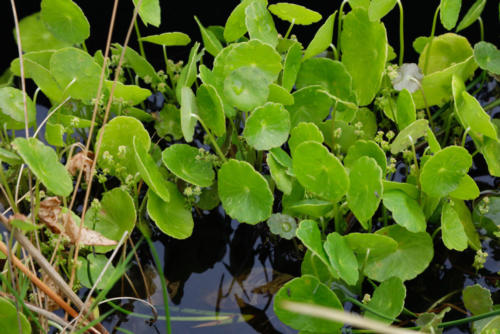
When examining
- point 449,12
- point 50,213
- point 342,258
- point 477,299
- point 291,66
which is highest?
point 449,12

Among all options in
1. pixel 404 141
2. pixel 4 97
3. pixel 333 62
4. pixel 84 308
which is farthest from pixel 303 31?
pixel 84 308

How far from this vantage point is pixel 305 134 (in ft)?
4.24

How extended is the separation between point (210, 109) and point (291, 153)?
0.71 ft

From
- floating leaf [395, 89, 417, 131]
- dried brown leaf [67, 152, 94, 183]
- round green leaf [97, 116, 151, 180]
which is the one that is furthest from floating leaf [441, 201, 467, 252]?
dried brown leaf [67, 152, 94, 183]

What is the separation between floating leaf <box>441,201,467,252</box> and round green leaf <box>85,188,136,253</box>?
0.67m

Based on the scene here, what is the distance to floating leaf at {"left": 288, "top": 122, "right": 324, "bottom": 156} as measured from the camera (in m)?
1.27

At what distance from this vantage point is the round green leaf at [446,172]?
1190 mm

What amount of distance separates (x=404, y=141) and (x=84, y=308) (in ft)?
2.51

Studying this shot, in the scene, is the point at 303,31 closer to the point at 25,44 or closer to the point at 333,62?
the point at 333,62

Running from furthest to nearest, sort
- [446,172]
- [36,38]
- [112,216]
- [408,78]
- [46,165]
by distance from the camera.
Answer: [36,38]
[408,78]
[112,216]
[446,172]
[46,165]

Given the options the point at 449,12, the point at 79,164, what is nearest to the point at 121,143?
the point at 79,164

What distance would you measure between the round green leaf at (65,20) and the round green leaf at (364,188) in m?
0.79

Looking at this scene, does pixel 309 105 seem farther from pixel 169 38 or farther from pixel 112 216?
pixel 112 216

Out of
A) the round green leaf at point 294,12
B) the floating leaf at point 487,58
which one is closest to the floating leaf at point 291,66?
the round green leaf at point 294,12
